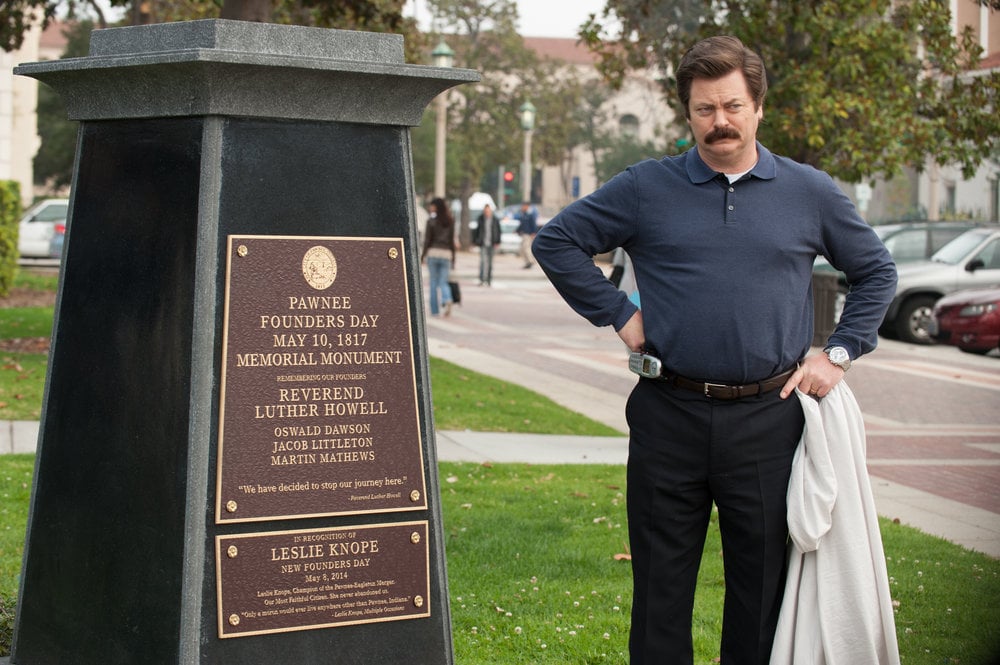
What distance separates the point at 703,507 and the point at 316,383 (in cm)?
114

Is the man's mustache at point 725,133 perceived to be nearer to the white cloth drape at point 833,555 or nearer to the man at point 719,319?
the man at point 719,319

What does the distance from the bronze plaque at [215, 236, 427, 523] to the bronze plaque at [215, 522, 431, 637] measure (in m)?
0.08

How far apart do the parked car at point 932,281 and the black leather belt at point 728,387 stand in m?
16.5

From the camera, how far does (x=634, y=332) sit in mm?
Answer: 3947

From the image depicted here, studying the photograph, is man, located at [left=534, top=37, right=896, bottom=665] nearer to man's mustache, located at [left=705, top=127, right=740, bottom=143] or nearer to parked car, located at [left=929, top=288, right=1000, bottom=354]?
man's mustache, located at [left=705, top=127, right=740, bottom=143]

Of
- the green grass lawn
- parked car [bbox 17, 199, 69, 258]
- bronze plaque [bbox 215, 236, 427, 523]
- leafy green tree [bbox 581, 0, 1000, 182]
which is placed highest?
leafy green tree [bbox 581, 0, 1000, 182]

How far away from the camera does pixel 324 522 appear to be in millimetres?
3963

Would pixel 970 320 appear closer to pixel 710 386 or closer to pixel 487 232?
pixel 487 232

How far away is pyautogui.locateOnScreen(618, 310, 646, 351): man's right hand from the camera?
12.9ft

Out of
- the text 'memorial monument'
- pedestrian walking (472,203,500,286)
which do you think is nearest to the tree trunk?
the text 'memorial monument'

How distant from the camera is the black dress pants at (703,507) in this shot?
12.6 feet

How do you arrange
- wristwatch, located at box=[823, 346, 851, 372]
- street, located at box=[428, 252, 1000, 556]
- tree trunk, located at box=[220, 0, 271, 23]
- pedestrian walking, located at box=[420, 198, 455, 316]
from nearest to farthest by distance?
wristwatch, located at box=[823, 346, 851, 372], street, located at box=[428, 252, 1000, 556], tree trunk, located at box=[220, 0, 271, 23], pedestrian walking, located at box=[420, 198, 455, 316]

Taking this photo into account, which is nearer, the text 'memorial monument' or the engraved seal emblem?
the text 'memorial monument'

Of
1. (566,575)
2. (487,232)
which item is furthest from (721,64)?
(487,232)
